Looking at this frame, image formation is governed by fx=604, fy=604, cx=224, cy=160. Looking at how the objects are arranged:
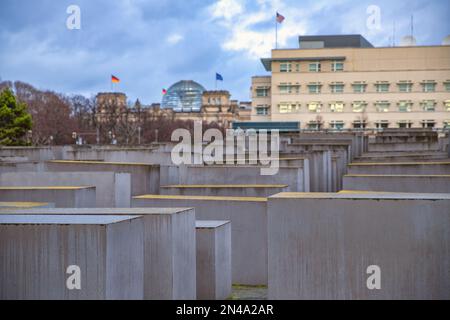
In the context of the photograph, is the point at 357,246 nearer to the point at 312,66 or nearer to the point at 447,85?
the point at 312,66

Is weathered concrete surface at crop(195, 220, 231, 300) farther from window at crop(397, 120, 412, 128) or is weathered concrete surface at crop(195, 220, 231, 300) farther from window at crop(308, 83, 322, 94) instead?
window at crop(397, 120, 412, 128)

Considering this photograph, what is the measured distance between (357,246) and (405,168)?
8.46m

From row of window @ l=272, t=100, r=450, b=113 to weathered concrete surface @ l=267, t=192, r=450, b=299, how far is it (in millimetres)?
69928

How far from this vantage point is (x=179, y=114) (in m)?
143

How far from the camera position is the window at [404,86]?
74.0 m

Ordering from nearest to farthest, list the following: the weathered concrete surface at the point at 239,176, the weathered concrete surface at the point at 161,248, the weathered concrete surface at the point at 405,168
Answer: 1. the weathered concrete surface at the point at 161,248
2. the weathered concrete surface at the point at 405,168
3. the weathered concrete surface at the point at 239,176

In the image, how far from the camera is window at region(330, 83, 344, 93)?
2972 inches

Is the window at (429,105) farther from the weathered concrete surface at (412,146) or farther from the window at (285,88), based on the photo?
the weathered concrete surface at (412,146)

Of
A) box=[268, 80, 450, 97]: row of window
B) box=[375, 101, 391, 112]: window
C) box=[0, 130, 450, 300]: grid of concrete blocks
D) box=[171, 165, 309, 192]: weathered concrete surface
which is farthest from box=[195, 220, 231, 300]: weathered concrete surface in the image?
box=[375, 101, 391, 112]: window

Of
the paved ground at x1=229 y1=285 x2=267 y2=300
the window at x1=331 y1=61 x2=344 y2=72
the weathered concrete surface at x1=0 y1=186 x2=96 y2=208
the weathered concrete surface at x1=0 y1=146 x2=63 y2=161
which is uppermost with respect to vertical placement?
the window at x1=331 y1=61 x2=344 y2=72

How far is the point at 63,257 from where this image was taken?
602 centimetres

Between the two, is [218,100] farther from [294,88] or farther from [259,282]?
[259,282]

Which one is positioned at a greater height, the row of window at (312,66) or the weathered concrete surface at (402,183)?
the row of window at (312,66)

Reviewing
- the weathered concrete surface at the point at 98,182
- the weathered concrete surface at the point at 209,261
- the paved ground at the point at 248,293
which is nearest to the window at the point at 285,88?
the weathered concrete surface at the point at 98,182
